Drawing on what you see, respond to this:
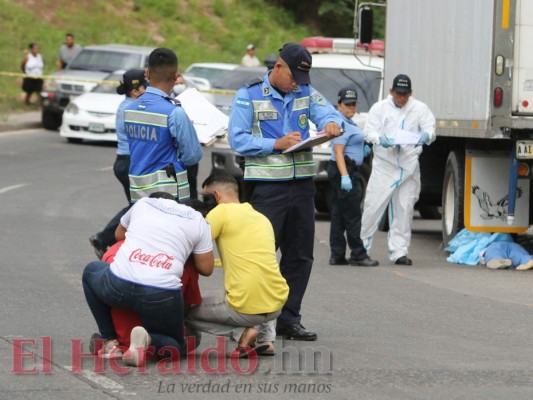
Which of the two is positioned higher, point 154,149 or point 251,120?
point 251,120

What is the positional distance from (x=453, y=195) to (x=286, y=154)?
22.3ft

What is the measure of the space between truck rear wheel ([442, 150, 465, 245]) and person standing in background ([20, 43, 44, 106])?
19.9 metres

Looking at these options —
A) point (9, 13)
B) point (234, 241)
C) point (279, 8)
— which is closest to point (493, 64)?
point (234, 241)

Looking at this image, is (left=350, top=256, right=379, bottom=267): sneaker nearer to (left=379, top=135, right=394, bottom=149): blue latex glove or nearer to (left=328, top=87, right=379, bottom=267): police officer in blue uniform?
(left=328, top=87, right=379, bottom=267): police officer in blue uniform

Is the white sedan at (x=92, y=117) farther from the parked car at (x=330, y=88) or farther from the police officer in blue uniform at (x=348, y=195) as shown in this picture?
the police officer in blue uniform at (x=348, y=195)

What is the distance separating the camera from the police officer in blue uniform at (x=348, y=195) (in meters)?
13.6

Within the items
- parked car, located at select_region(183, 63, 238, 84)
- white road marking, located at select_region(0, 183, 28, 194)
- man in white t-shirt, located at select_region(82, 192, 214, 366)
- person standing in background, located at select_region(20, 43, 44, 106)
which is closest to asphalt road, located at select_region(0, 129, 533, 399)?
man in white t-shirt, located at select_region(82, 192, 214, 366)

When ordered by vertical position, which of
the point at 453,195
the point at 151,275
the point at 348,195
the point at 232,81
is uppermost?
the point at 151,275

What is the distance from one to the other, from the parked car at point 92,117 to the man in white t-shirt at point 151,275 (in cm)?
1954

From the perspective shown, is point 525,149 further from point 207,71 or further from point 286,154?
point 207,71

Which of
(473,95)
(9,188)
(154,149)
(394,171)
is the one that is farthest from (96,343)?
(9,188)

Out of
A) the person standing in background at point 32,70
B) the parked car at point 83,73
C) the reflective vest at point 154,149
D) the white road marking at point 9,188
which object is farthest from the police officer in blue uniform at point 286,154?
the person standing in background at point 32,70

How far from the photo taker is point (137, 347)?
24.8 ft

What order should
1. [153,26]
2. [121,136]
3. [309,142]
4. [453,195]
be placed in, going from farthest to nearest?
1. [153,26]
2. [453,195]
3. [121,136]
4. [309,142]
